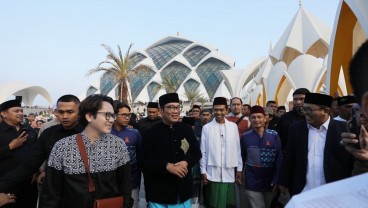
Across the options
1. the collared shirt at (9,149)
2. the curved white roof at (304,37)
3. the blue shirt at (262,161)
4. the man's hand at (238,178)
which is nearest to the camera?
the collared shirt at (9,149)

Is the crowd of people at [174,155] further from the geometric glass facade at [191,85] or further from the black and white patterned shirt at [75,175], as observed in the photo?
the geometric glass facade at [191,85]

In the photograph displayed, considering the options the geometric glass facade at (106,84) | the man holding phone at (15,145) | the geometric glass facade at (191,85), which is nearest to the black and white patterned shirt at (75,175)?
the man holding phone at (15,145)

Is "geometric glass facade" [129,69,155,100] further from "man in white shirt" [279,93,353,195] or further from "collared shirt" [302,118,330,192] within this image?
"collared shirt" [302,118,330,192]

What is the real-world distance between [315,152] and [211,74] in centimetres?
5882

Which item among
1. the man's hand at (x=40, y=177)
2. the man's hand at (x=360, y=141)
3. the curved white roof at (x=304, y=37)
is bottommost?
the man's hand at (x=40, y=177)

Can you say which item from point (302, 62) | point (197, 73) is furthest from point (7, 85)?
point (197, 73)

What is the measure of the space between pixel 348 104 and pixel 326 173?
1534mm

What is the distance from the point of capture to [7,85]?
3409cm

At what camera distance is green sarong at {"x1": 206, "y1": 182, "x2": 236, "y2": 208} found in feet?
12.5

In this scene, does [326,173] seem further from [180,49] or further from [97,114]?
[180,49]

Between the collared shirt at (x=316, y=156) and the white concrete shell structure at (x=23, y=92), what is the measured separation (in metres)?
35.6

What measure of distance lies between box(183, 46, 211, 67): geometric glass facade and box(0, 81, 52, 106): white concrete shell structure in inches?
1145

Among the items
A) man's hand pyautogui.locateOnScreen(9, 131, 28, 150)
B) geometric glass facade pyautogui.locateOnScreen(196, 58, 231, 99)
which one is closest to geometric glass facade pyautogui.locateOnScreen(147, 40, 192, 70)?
geometric glass facade pyautogui.locateOnScreen(196, 58, 231, 99)

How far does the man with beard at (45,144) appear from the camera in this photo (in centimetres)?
236
